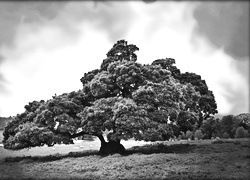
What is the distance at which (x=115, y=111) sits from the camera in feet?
81.4

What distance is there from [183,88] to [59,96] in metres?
11.7

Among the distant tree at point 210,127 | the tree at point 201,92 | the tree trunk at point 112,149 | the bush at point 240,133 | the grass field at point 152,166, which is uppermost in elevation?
the tree at point 201,92

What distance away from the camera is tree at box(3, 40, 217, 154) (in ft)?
82.9

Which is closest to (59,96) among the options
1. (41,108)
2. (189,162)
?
(41,108)

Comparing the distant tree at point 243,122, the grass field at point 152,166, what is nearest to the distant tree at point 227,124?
the distant tree at point 243,122

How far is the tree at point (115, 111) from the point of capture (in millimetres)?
25266

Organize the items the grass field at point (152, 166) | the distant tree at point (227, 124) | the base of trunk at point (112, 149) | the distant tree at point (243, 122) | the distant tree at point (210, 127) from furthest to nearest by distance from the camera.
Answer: the distant tree at point (210, 127) → the distant tree at point (227, 124) → the distant tree at point (243, 122) → the base of trunk at point (112, 149) → the grass field at point (152, 166)

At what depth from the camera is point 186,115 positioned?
30.1 metres

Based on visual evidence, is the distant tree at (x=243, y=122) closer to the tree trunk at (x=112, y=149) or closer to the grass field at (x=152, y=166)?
the grass field at (x=152, y=166)

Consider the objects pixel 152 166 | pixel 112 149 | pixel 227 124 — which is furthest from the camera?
pixel 227 124

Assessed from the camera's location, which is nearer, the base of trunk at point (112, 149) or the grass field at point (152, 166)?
the grass field at point (152, 166)

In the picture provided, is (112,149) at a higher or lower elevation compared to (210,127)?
lower

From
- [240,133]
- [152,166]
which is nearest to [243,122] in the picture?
[240,133]

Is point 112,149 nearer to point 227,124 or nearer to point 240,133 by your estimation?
point 240,133
